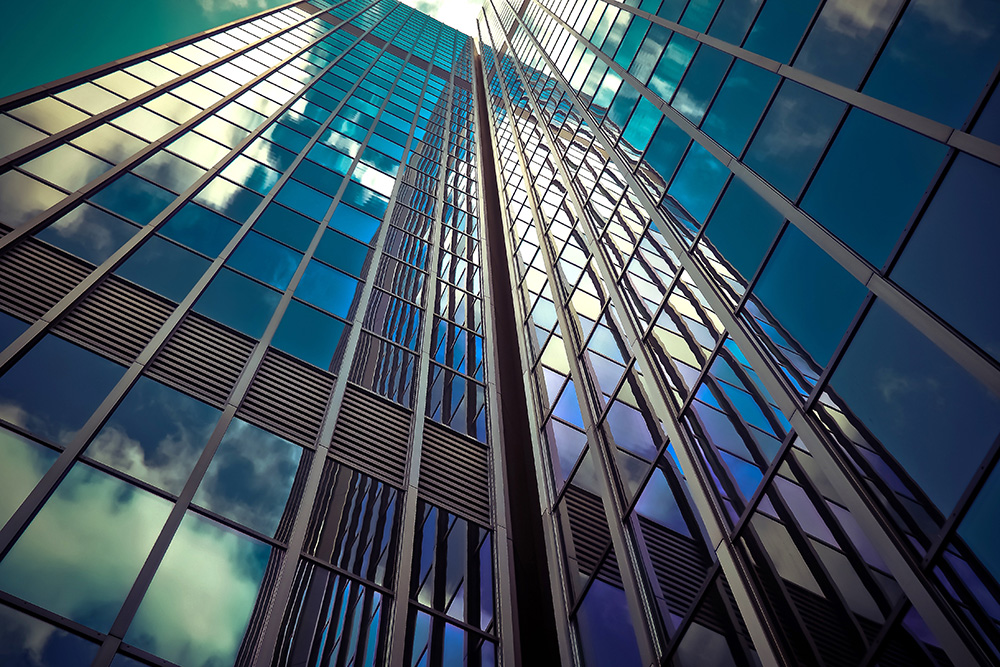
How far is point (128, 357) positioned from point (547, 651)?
995cm

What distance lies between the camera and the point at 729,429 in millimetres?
11805

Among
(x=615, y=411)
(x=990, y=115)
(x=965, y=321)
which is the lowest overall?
(x=615, y=411)

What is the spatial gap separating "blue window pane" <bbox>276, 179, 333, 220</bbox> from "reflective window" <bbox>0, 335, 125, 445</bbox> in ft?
33.2

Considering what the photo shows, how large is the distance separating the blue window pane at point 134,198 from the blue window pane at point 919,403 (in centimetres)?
1633

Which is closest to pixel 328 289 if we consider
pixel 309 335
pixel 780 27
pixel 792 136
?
pixel 309 335

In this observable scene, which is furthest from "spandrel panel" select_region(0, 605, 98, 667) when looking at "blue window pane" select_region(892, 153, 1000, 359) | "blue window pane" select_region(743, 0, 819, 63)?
"blue window pane" select_region(743, 0, 819, 63)

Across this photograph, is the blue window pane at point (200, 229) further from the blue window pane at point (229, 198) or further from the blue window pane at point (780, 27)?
the blue window pane at point (780, 27)

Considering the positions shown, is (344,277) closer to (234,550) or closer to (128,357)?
(128,357)

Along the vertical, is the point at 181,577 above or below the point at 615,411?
below

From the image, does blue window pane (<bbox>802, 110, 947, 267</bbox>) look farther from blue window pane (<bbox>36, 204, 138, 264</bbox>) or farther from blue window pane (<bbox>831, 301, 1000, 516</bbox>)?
blue window pane (<bbox>36, 204, 138, 264</bbox>)

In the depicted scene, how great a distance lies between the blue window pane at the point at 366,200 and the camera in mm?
24656

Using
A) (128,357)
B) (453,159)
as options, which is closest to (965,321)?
(128,357)

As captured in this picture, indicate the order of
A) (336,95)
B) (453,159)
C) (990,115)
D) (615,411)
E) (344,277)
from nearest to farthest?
1. (990,115)
2. (615,411)
3. (344,277)
4. (336,95)
5. (453,159)

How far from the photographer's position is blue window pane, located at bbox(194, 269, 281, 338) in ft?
53.4
